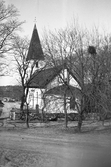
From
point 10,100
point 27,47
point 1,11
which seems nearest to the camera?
point 1,11

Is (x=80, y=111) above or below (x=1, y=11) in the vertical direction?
below

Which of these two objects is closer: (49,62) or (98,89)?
(98,89)

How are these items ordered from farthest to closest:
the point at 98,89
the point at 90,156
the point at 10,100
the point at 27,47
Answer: the point at 10,100 < the point at 27,47 < the point at 98,89 < the point at 90,156

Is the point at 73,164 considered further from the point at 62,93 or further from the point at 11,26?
the point at 11,26

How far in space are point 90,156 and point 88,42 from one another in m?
9.78

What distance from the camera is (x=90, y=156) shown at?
293 inches

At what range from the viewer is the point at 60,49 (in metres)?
16.1

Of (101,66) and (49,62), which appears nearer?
(101,66)

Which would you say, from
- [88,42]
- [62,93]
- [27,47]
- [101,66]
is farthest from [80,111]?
[27,47]

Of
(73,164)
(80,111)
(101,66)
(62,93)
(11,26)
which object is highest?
(11,26)

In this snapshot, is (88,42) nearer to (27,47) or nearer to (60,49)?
(60,49)

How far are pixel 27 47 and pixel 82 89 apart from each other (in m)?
16.7

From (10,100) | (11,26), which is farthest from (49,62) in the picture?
(10,100)

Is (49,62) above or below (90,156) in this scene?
above
